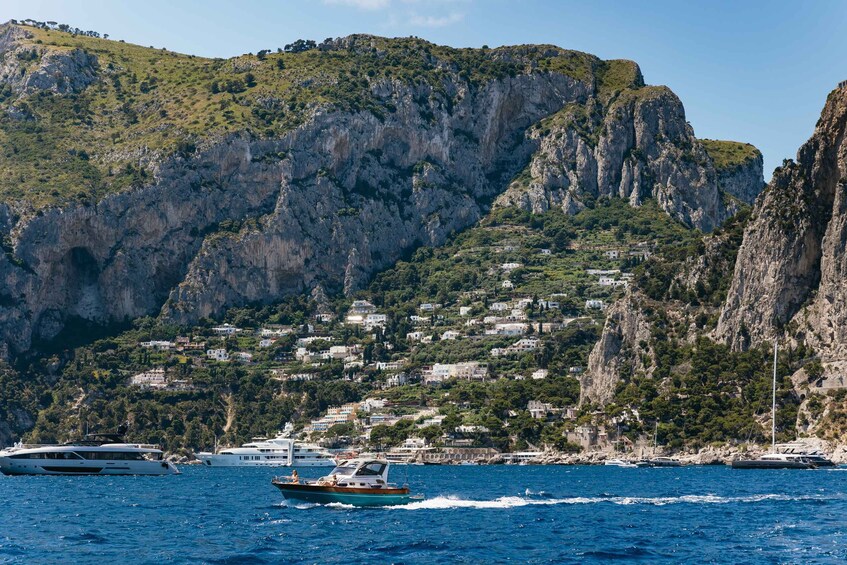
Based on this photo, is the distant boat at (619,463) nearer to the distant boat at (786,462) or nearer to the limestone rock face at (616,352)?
the limestone rock face at (616,352)

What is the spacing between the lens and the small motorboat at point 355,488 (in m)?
84.2

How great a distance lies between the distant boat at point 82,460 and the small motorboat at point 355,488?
5318cm

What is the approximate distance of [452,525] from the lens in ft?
238

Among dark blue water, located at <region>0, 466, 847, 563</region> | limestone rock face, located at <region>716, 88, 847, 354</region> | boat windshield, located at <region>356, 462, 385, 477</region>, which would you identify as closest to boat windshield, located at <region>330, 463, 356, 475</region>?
boat windshield, located at <region>356, 462, 385, 477</region>

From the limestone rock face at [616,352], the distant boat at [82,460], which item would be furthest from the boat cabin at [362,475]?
the limestone rock face at [616,352]

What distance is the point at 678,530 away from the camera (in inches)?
2758

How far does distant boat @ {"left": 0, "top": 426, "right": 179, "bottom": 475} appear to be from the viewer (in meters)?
134

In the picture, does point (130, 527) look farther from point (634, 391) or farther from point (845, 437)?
point (634, 391)

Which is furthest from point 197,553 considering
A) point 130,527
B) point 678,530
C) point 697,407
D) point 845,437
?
point 697,407

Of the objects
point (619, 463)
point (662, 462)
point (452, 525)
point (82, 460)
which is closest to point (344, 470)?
point (452, 525)

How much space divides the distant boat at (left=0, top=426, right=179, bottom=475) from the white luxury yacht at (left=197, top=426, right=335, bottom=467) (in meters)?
43.9

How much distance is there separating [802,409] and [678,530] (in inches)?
3579

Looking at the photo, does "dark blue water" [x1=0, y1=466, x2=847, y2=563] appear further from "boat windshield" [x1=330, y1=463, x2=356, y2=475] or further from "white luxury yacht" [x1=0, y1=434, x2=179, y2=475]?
"white luxury yacht" [x1=0, y1=434, x2=179, y2=475]

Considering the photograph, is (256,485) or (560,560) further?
(256,485)
